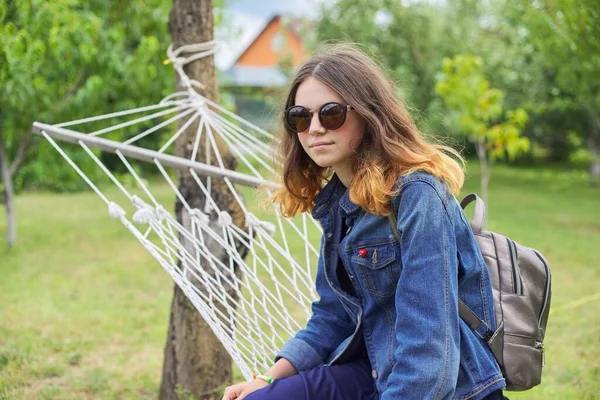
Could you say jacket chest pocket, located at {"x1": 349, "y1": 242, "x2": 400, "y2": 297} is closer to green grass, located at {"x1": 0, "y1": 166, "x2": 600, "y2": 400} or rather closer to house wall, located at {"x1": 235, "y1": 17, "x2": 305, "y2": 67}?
green grass, located at {"x1": 0, "y1": 166, "x2": 600, "y2": 400}

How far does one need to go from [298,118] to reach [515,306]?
1.78ft

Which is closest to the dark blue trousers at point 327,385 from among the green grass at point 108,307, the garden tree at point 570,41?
the green grass at point 108,307

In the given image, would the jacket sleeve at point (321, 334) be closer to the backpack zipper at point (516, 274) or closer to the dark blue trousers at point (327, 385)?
the dark blue trousers at point (327, 385)

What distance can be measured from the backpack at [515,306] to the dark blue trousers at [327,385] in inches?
10.6

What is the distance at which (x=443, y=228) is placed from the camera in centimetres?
122

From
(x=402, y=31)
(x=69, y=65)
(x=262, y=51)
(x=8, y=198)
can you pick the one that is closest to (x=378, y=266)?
(x=69, y=65)

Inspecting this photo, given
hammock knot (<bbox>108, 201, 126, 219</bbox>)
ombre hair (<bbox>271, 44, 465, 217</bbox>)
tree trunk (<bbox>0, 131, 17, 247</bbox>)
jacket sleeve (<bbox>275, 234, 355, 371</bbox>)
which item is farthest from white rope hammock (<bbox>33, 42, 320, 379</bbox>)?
tree trunk (<bbox>0, 131, 17, 247</bbox>)

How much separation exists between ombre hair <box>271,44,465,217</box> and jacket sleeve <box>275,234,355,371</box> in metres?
0.31

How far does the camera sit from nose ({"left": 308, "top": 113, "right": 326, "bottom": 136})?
1391 mm

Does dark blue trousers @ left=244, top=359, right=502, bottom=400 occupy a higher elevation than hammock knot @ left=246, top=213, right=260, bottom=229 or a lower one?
lower

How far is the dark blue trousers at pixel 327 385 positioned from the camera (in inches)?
56.3

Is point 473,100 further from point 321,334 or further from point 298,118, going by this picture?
point 298,118

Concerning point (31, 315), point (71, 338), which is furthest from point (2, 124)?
point (71, 338)

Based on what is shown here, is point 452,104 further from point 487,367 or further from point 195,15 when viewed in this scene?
point 487,367
